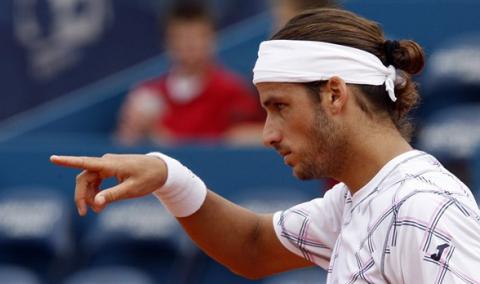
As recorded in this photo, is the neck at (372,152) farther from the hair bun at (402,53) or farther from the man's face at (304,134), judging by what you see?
the hair bun at (402,53)

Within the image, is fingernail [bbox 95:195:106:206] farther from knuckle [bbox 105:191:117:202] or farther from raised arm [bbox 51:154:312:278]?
raised arm [bbox 51:154:312:278]

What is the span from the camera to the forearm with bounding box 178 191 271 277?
3.70 meters

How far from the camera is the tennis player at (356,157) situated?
9.55 ft

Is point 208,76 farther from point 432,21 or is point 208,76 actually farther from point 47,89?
point 47,89

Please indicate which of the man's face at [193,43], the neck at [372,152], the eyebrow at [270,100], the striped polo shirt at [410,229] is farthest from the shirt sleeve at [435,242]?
the man's face at [193,43]

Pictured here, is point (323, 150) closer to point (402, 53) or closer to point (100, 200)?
point (402, 53)

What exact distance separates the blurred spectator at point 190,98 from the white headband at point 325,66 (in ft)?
11.3

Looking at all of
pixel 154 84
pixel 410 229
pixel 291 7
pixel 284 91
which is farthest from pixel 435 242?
pixel 154 84

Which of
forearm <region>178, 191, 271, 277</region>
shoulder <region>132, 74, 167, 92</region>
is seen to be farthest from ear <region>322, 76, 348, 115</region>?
→ shoulder <region>132, 74, 167, 92</region>

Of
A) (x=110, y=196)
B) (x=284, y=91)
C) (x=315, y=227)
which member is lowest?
(x=315, y=227)

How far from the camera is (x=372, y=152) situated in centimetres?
319

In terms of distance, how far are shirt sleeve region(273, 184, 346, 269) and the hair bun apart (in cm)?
42

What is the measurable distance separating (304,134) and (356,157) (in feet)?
0.48

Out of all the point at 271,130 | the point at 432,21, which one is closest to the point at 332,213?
the point at 271,130
